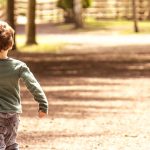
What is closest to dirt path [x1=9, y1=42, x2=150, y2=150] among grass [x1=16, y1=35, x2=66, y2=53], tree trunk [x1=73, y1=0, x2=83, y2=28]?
grass [x1=16, y1=35, x2=66, y2=53]

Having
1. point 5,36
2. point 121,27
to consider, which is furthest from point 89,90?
point 121,27

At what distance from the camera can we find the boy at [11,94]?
23.5ft

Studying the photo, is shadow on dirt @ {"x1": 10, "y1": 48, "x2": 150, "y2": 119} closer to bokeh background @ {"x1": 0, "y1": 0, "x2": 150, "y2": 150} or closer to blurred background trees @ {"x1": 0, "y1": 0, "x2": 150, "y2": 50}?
A: bokeh background @ {"x1": 0, "y1": 0, "x2": 150, "y2": 150}

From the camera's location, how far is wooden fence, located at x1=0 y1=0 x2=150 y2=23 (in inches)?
2474

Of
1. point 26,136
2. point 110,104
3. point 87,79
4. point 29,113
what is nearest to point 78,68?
point 87,79

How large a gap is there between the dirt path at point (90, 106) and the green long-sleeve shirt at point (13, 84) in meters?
2.86

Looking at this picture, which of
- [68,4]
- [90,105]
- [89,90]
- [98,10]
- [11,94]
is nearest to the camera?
[11,94]

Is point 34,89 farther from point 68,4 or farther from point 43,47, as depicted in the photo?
point 68,4

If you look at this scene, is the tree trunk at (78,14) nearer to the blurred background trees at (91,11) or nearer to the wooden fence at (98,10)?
the blurred background trees at (91,11)

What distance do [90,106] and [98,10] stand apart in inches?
1968

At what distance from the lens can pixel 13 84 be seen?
7.27 m

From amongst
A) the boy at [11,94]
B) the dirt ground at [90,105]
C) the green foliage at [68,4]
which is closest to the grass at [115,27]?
the green foliage at [68,4]

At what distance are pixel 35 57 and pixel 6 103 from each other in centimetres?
2191

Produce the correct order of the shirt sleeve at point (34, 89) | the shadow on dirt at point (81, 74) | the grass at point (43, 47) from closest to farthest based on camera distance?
the shirt sleeve at point (34, 89)
the shadow on dirt at point (81, 74)
the grass at point (43, 47)
